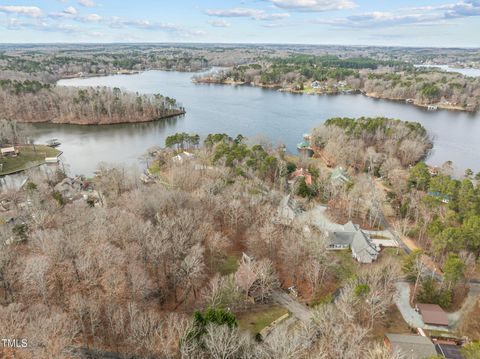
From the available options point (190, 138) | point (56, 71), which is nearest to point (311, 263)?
point (190, 138)

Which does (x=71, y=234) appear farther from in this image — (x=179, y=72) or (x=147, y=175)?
(x=179, y=72)

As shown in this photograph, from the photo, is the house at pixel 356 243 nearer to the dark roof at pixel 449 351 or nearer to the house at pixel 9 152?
the dark roof at pixel 449 351

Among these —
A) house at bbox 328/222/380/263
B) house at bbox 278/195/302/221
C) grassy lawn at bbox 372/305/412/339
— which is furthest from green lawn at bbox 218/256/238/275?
grassy lawn at bbox 372/305/412/339

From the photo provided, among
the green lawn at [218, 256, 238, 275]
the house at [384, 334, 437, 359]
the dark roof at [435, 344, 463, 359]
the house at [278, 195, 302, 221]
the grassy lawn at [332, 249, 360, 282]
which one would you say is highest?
the house at [278, 195, 302, 221]

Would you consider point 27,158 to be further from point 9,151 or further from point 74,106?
point 74,106

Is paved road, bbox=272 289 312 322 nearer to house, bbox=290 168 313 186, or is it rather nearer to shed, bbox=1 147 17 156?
house, bbox=290 168 313 186

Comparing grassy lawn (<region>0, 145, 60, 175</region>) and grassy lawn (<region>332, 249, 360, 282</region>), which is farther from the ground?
grassy lawn (<region>0, 145, 60, 175</region>)
